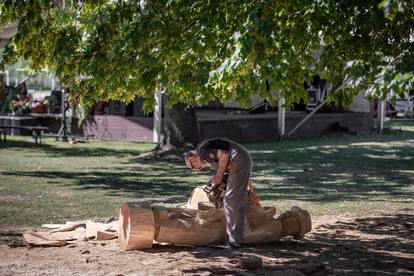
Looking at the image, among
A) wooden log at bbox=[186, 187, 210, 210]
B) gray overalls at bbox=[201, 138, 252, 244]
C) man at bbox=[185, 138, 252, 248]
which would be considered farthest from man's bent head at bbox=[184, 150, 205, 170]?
wooden log at bbox=[186, 187, 210, 210]

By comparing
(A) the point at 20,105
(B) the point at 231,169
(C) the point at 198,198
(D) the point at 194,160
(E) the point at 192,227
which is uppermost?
(A) the point at 20,105

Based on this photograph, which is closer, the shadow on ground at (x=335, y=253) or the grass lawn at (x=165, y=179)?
the shadow on ground at (x=335, y=253)

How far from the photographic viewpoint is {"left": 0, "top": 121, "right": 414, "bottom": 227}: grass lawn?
512 inches

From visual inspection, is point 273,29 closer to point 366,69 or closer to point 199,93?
point 366,69

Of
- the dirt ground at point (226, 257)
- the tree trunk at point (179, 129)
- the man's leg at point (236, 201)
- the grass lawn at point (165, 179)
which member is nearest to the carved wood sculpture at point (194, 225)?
the dirt ground at point (226, 257)

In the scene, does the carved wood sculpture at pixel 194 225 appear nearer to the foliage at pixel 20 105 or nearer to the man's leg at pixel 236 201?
the man's leg at pixel 236 201

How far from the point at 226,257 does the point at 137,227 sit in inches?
43.3

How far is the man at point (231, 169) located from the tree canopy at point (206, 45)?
23.8 inches

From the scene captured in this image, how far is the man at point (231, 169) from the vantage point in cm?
904

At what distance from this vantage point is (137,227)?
880 centimetres

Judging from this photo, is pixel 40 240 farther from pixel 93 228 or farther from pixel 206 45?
pixel 206 45

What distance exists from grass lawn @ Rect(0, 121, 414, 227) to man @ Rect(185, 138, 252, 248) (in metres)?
3.35

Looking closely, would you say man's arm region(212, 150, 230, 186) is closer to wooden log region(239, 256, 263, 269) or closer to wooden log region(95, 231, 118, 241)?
wooden log region(239, 256, 263, 269)

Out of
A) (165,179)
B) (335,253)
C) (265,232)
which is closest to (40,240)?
(265,232)
